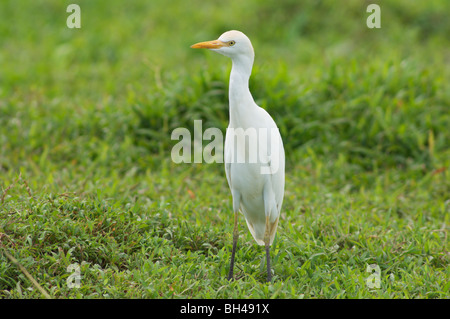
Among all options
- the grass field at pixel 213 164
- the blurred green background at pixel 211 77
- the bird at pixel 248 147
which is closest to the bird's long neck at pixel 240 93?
the bird at pixel 248 147

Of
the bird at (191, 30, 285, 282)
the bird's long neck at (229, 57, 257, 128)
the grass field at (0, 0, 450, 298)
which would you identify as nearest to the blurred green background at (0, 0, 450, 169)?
the grass field at (0, 0, 450, 298)

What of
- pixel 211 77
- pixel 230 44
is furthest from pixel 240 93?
pixel 211 77

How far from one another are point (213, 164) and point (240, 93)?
2.20 m

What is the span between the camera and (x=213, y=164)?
209 inches

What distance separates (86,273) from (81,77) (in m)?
4.24

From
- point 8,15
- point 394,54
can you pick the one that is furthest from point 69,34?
point 394,54

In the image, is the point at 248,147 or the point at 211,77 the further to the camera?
the point at 211,77

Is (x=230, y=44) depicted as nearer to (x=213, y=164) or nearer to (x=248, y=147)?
(x=248, y=147)

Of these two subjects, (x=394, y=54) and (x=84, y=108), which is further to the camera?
(x=394, y=54)

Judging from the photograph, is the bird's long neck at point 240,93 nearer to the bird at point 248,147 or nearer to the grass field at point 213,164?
the bird at point 248,147

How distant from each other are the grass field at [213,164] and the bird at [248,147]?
1.28ft
